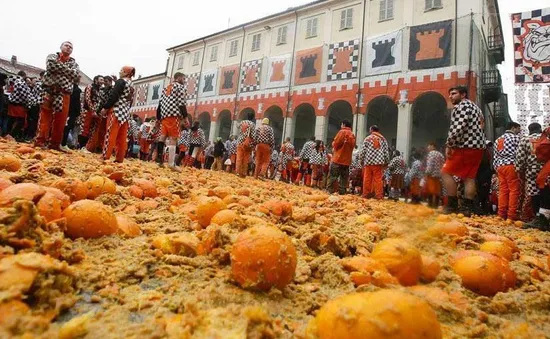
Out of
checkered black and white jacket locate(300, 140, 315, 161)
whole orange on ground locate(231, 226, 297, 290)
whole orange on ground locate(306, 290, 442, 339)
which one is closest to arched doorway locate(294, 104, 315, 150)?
checkered black and white jacket locate(300, 140, 315, 161)

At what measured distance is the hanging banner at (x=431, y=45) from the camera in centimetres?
1407

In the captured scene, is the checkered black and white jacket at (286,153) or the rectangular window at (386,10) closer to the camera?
the checkered black and white jacket at (286,153)

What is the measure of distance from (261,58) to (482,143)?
18050 millimetres

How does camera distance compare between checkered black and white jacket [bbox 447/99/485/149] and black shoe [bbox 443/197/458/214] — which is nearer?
checkered black and white jacket [bbox 447/99/485/149]

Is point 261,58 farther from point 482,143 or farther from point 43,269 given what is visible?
point 43,269

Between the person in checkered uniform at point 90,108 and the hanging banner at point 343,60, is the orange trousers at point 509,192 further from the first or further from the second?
the hanging banner at point 343,60

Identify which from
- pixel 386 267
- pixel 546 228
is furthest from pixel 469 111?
pixel 386 267

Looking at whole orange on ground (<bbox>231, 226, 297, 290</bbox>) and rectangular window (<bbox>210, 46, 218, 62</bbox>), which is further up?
rectangular window (<bbox>210, 46, 218, 62</bbox>)

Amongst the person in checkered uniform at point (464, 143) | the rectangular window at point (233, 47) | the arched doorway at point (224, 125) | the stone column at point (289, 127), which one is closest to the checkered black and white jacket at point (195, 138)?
the stone column at point (289, 127)

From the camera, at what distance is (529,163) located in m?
5.30

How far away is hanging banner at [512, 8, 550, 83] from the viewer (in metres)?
8.66

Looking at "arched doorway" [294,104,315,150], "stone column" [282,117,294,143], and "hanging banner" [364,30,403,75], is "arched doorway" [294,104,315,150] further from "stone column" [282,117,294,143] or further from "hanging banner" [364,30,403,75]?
"hanging banner" [364,30,403,75]

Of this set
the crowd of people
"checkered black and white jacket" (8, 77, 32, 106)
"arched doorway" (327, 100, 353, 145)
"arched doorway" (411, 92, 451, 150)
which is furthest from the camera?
"arched doorway" (327, 100, 353, 145)

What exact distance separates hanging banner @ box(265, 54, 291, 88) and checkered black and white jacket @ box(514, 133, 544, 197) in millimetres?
14848
